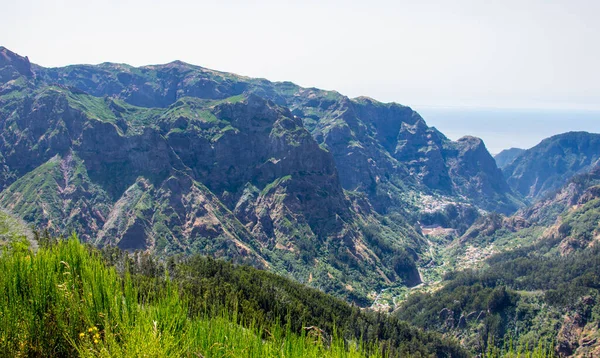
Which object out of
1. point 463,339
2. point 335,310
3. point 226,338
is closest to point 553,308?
point 463,339

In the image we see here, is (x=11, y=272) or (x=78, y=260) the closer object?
(x=11, y=272)

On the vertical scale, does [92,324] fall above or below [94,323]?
above

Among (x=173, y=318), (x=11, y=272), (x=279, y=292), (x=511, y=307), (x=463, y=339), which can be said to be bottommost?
(x=463, y=339)

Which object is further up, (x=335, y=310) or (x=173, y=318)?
(x=173, y=318)

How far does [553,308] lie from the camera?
154000 millimetres

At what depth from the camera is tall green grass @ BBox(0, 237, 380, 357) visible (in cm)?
1459

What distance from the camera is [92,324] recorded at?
1550 centimetres

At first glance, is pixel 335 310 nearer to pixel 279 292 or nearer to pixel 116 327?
pixel 279 292

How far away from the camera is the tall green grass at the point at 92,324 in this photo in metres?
14.6

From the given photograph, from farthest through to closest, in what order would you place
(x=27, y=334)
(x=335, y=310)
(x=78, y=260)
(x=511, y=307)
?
(x=511, y=307)
(x=335, y=310)
(x=78, y=260)
(x=27, y=334)

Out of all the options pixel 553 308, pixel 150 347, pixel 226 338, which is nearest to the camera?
pixel 150 347

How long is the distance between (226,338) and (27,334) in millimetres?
7852

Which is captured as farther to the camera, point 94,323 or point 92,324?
point 94,323

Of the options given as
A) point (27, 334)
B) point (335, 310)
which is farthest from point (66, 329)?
point (335, 310)
